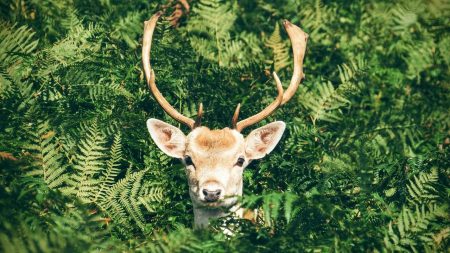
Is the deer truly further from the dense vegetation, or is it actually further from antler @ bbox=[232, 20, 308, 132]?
the dense vegetation

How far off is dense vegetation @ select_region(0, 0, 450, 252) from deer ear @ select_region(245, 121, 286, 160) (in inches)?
9.8

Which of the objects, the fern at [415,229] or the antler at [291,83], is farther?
the antler at [291,83]

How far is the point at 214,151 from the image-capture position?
5.82 metres

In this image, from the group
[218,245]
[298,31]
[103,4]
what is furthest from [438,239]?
[103,4]

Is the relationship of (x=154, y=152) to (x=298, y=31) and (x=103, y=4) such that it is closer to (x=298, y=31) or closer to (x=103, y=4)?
(x=298, y=31)

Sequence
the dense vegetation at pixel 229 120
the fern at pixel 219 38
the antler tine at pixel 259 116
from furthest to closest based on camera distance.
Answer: the fern at pixel 219 38 → the antler tine at pixel 259 116 → the dense vegetation at pixel 229 120

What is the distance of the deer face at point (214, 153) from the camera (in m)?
5.53

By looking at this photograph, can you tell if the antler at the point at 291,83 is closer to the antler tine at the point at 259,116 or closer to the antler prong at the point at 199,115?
the antler tine at the point at 259,116

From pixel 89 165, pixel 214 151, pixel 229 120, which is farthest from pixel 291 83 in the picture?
pixel 89 165

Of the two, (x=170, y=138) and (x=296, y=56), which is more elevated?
(x=296, y=56)

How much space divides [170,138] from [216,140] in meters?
0.55

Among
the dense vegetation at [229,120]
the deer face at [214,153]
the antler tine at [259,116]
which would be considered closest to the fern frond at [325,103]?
the dense vegetation at [229,120]

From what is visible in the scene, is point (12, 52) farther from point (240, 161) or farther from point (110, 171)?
point (240, 161)

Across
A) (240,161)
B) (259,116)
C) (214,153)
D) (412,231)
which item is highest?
(259,116)
